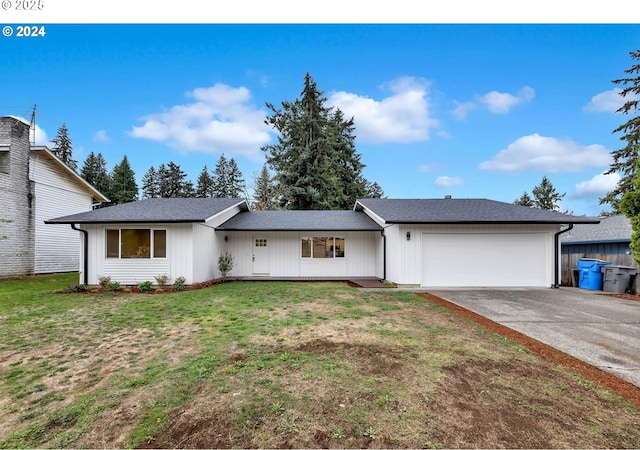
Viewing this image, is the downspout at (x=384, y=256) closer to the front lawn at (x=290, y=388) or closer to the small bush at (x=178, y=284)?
the front lawn at (x=290, y=388)

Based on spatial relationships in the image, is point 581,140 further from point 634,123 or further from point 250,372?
point 250,372

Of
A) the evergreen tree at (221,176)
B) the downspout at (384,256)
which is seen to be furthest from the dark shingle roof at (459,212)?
the evergreen tree at (221,176)

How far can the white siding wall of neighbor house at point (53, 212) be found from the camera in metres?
13.7

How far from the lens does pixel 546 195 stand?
122 ft

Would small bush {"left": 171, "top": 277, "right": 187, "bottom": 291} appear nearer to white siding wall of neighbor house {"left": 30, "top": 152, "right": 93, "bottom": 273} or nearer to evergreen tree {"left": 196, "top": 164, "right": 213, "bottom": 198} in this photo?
white siding wall of neighbor house {"left": 30, "top": 152, "right": 93, "bottom": 273}

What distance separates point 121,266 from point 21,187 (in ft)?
26.1

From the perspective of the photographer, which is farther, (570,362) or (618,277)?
(618,277)

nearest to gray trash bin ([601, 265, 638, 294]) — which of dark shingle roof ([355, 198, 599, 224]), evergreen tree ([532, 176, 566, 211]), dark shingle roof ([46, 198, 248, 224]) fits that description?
dark shingle roof ([355, 198, 599, 224])

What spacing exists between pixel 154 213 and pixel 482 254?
12.0 metres

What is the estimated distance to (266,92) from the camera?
26656 millimetres

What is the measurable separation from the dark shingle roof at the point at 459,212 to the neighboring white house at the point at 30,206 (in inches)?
546

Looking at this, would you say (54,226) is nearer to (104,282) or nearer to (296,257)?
(104,282)

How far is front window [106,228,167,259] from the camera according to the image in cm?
1011

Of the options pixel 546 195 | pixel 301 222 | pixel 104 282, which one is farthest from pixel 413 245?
pixel 546 195
